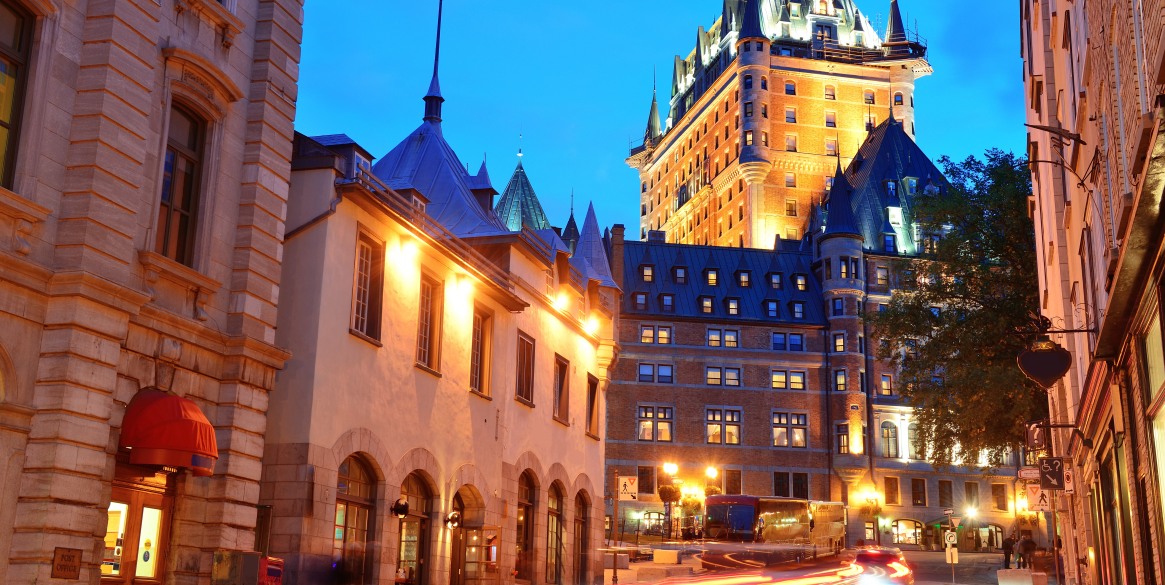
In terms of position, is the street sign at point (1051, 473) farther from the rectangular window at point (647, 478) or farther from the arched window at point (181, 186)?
the rectangular window at point (647, 478)

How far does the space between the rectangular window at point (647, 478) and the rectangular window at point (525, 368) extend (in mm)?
49886

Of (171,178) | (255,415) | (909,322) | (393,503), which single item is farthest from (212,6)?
(909,322)

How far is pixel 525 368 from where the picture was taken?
32688 mm

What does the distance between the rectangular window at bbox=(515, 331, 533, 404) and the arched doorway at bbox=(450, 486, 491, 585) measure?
4.02m

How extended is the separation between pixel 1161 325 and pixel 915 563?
4964 centimetres

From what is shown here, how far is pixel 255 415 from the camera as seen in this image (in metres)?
18.2

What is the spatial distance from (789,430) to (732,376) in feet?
18.1

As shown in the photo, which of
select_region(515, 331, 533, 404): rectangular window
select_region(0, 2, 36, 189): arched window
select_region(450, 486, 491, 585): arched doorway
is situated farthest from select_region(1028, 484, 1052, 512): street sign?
select_region(0, 2, 36, 189): arched window

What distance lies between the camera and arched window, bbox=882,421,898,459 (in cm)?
8388

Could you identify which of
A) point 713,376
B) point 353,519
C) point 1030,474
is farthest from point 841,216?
point 353,519

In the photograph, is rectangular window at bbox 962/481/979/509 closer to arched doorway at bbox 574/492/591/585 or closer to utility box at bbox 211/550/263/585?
arched doorway at bbox 574/492/591/585

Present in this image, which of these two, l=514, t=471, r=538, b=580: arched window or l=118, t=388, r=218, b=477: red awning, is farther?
l=514, t=471, r=538, b=580: arched window

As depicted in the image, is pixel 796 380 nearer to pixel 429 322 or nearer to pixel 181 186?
pixel 429 322

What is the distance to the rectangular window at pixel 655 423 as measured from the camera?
272ft
